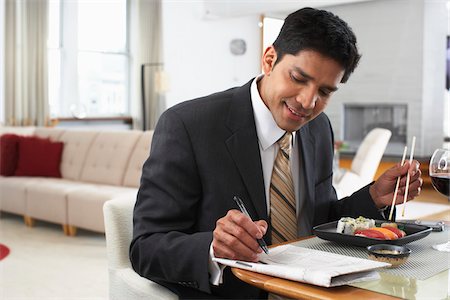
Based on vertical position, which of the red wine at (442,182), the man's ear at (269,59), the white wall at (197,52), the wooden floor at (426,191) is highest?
the white wall at (197,52)

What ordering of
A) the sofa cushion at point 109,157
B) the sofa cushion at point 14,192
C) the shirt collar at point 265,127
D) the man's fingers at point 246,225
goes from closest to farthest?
1. the man's fingers at point 246,225
2. the shirt collar at point 265,127
3. the sofa cushion at point 109,157
4. the sofa cushion at point 14,192

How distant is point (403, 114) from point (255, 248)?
772 centimetres

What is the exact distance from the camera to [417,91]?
8.27 m

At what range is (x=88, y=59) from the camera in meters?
9.36

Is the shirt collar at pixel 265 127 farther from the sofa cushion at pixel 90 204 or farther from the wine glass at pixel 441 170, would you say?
the sofa cushion at pixel 90 204

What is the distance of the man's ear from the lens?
1.51 meters

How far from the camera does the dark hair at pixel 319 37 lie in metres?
1.42

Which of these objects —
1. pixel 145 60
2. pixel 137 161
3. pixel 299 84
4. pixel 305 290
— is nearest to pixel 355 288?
pixel 305 290

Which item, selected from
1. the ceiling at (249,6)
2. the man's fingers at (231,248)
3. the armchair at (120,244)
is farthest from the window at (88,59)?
the man's fingers at (231,248)

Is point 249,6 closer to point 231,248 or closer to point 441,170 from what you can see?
point 441,170

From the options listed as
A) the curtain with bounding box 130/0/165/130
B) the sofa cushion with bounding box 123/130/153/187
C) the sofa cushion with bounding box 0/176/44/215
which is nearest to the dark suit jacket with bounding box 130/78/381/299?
the sofa cushion with bounding box 123/130/153/187

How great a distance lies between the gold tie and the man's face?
124 mm

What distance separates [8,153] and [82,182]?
0.95m

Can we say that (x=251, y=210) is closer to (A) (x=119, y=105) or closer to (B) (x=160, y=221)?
(B) (x=160, y=221)
